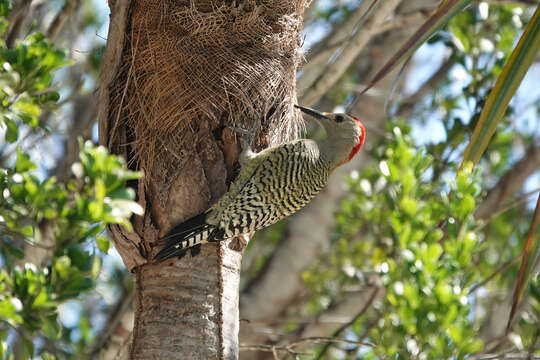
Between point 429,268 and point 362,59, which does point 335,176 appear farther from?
point 429,268

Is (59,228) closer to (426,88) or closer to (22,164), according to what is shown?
(22,164)

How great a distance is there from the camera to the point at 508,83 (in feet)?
8.78

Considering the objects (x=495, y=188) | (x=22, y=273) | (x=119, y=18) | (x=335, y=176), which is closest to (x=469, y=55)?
(x=495, y=188)

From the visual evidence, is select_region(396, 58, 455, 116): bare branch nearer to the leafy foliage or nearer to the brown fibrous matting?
the brown fibrous matting

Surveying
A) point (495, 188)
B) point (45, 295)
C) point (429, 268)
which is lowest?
point (45, 295)

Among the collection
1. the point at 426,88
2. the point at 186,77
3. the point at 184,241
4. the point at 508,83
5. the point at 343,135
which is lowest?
the point at 184,241

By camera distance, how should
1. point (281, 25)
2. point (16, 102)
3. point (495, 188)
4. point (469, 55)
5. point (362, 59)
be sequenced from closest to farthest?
point (16, 102) < point (281, 25) < point (469, 55) < point (495, 188) < point (362, 59)

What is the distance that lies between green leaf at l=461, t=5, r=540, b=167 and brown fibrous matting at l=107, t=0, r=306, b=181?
1.01 meters

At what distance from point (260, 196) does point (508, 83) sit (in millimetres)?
1225

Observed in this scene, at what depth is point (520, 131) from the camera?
646 centimetres

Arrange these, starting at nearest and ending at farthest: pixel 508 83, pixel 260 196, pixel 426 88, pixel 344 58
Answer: pixel 508 83 < pixel 260 196 < pixel 344 58 < pixel 426 88

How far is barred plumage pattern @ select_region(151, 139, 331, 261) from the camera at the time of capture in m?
2.84

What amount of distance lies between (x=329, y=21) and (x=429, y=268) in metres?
3.44

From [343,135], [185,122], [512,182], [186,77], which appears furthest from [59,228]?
[512,182]
